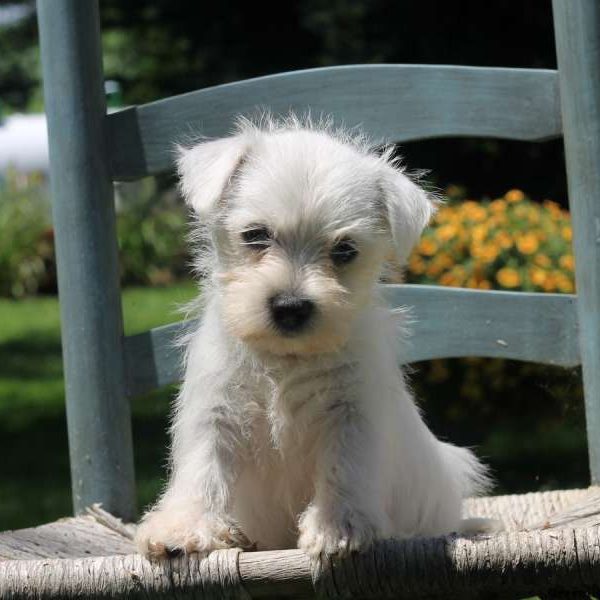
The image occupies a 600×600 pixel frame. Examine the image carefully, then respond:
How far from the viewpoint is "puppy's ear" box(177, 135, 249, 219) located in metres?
2.57

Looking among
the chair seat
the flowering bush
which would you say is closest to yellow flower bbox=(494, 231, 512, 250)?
the flowering bush

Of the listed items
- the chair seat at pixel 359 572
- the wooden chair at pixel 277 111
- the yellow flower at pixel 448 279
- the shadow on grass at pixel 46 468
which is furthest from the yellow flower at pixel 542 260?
the chair seat at pixel 359 572

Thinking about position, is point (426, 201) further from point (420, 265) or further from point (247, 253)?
point (420, 265)

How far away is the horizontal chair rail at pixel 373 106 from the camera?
9.75 ft

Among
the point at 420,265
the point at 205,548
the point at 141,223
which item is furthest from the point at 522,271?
the point at 141,223

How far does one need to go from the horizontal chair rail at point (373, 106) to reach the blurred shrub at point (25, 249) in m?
8.67

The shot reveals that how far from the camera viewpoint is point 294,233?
250 cm

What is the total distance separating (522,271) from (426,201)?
3.58m

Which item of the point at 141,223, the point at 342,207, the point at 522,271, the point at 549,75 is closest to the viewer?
the point at 342,207

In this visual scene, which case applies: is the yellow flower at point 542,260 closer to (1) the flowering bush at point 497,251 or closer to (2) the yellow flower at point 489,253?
(1) the flowering bush at point 497,251

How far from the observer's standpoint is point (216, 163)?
8.60 ft

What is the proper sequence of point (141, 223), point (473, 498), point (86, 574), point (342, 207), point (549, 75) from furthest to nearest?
point (141, 223)
point (473, 498)
point (549, 75)
point (342, 207)
point (86, 574)

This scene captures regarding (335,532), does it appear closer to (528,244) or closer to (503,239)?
(528,244)

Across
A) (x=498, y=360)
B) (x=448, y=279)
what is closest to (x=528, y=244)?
(x=448, y=279)
